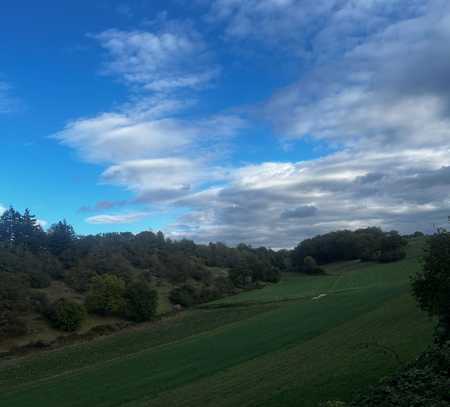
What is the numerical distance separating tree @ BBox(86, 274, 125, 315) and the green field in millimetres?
21912

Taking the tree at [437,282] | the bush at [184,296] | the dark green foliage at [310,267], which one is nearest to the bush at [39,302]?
the bush at [184,296]

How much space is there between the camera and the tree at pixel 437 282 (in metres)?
16.6

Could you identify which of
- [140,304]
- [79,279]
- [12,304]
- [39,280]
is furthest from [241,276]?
[12,304]

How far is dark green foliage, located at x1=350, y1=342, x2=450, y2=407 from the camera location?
357 inches

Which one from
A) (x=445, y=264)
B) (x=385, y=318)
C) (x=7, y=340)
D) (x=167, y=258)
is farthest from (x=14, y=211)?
(x=445, y=264)

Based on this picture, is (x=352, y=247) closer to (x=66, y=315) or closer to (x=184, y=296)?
(x=184, y=296)

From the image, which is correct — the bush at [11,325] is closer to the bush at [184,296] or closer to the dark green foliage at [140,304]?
the dark green foliage at [140,304]

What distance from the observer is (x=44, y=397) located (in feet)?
108

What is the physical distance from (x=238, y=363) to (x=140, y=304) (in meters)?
56.6

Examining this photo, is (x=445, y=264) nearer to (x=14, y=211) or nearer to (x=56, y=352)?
(x=56, y=352)

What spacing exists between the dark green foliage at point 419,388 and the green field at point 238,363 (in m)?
3.63

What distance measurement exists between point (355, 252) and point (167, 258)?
172ft

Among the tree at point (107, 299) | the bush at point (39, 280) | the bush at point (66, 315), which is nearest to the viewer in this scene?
the bush at point (66, 315)

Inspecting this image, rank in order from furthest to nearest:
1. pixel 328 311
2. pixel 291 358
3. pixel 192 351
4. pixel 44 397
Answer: pixel 328 311 → pixel 192 351 → pixel 44 397 → pixel 291 358
